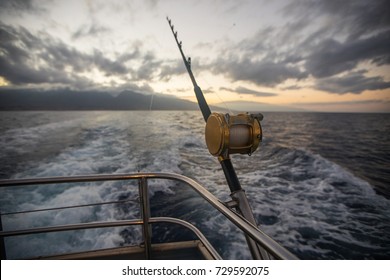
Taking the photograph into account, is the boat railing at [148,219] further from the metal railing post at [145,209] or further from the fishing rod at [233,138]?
the fishing rod at [233,138]

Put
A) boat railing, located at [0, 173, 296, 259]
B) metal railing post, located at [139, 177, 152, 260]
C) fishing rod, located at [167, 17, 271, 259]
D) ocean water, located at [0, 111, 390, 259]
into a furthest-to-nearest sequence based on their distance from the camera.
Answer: ocean water, located at [0, 111, 390, 259], metal railing post, located at [139, 177, 152, 260], fishing rod, located at [167, 17, 271, 259], boat railing, located at [0, 173, 296, 259]

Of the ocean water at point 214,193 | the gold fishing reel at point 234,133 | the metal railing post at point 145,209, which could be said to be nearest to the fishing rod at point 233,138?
the gold fishing reel at point 234,133

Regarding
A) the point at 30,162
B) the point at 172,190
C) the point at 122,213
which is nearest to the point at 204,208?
the point at 172,190

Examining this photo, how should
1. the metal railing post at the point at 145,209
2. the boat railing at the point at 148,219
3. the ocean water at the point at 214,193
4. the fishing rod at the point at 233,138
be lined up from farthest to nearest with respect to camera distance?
the ocean water at the point at 214,193, the metal railing post at the point at 145,209, the fishing rod at the point at 233,138, the boat railing at the point at 148,219

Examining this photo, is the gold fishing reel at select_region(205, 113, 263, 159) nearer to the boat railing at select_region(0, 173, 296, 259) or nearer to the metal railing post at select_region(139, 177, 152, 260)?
the boat railing at select_region(0, 173, 296, 259)

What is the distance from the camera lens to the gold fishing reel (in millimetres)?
1273

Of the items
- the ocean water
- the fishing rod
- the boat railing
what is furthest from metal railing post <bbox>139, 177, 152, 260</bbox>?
the ocean water

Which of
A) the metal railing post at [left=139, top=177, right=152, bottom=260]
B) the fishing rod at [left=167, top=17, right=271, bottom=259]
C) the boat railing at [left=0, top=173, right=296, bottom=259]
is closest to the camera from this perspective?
the boat railing at [left=0, top=173, right=296, bottom=259]

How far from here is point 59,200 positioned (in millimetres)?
6051

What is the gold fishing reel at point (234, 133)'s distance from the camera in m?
1.27

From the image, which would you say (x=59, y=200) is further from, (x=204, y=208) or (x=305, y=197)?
(x=305, y=197)

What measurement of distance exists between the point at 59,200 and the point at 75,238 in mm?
2129

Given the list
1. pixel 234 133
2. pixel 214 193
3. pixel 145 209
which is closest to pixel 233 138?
pixel 234 133

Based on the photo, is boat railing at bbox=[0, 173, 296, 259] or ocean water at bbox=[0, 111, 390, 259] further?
ocean water at bbox=[0, 111, 390, 259]
